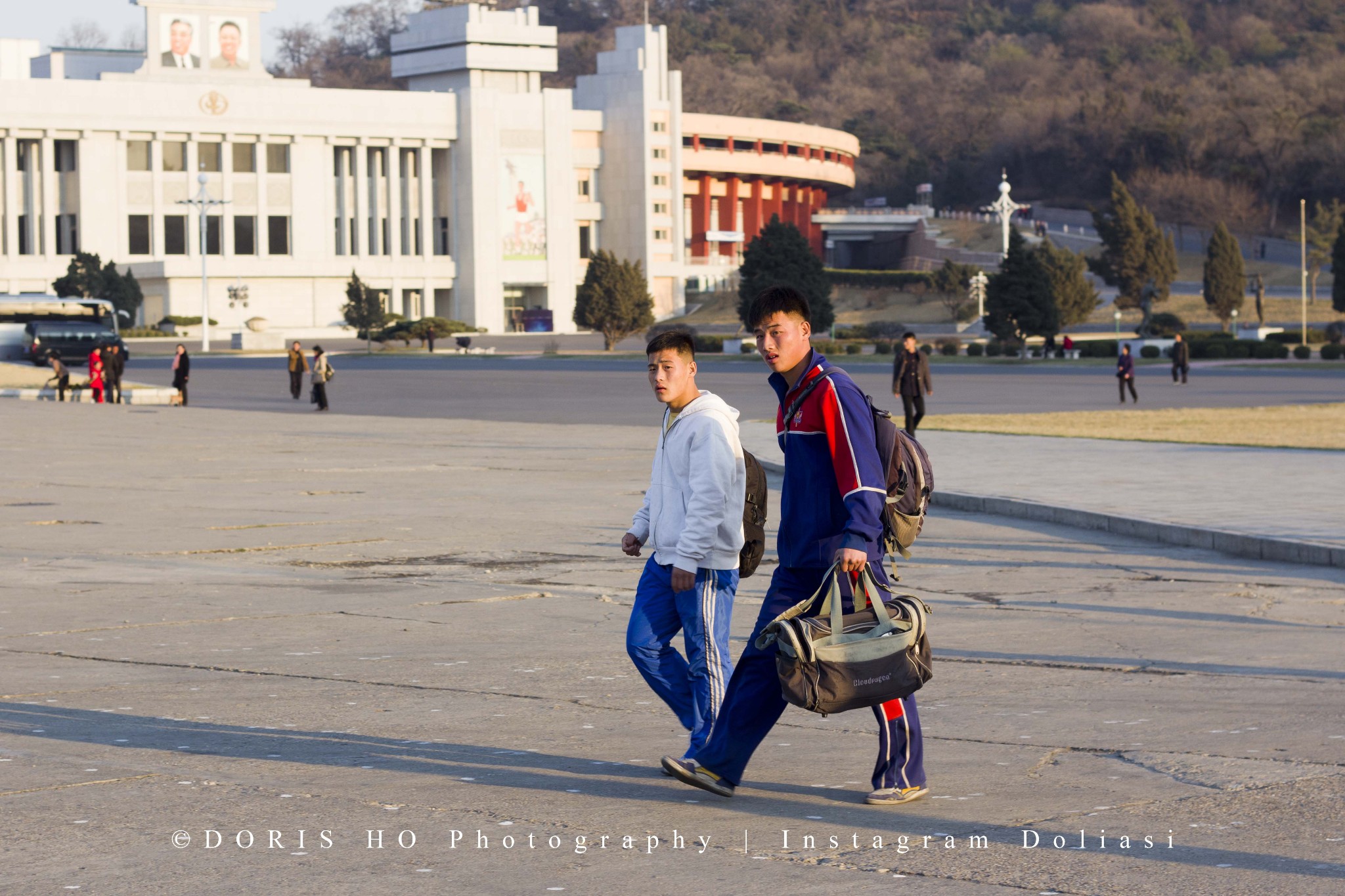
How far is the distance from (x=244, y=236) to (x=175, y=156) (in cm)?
642

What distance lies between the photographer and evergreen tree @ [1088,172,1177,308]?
263 ft

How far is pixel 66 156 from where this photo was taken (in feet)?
334

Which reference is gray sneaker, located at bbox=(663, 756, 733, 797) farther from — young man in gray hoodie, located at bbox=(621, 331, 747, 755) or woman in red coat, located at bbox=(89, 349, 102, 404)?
woman in red coat, located at bbox=(89, 349, 102, 404)

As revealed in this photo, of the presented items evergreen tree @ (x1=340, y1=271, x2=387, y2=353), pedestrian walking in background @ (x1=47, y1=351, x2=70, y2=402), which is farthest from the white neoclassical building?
pedestrian walking in background @ (x1=47, y1=351, x2=70, y2=402)

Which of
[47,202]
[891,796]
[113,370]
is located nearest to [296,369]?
[113,370]

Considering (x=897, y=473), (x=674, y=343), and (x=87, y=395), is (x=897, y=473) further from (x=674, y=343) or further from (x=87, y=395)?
(x=87, y=395)

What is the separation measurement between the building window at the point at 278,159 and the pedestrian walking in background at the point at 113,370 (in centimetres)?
7148

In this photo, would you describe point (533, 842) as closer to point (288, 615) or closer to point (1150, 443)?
point (288, 615)

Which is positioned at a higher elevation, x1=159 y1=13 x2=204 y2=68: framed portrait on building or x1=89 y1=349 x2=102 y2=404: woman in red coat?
x1=159 y1=13 x2=204 y2=68: framed portrait on building

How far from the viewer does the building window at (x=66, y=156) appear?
101750 millimetres

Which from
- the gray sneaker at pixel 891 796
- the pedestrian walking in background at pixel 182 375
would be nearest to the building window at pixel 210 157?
the pedestrian walking in background at pixel 182 375

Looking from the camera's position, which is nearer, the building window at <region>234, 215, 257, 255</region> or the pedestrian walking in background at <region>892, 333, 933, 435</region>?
the pedestrian walking in background at <region>892, 333, 933, 435</region>

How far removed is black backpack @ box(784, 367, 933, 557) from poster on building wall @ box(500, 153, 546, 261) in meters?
108

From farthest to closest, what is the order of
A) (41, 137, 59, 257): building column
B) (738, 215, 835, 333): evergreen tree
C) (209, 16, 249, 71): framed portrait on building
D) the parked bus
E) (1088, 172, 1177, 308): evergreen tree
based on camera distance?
(209, 16, 249, 71): framed portrait on building < (41, 137, 59, 257): building column < (1088, 172, 1177, 308): evergreen tree < (738, 215, 835, 333): evergreen tree < the parked bus
